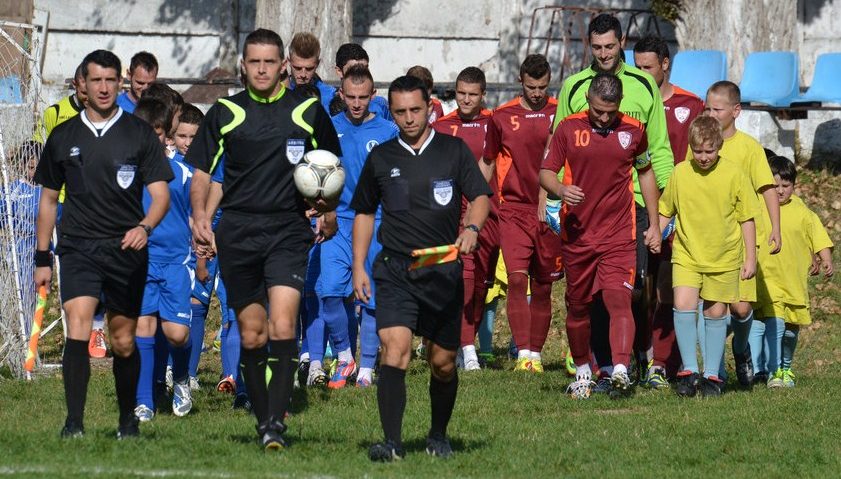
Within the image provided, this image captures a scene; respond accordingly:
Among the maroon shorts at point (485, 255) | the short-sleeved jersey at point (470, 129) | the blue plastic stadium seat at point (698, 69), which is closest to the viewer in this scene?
the maroon shorts at point (485, 255)

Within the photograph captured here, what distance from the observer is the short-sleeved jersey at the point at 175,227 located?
10164 millimetres

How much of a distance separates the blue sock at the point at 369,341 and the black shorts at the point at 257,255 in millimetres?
2998

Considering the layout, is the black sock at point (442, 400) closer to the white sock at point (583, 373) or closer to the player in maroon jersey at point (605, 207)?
the player in maroon jersey at point (605, 207)

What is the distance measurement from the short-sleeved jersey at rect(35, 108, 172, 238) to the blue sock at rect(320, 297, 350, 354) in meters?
3.08

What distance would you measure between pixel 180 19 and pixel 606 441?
49.0 ft

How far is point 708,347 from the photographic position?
11.0 metres

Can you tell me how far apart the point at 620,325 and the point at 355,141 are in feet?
8.37

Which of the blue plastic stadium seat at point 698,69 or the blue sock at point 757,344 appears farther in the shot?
the blue plastic stadium seat at point 698,69

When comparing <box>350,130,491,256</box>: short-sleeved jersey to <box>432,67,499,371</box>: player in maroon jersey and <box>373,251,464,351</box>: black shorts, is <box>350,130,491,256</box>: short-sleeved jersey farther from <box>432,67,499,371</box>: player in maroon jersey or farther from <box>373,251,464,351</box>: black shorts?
<box>432,67,499,371</box>: player in maroon jersey

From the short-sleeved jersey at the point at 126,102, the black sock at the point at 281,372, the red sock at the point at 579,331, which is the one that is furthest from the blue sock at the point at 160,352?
the red sock at the point at 579,331

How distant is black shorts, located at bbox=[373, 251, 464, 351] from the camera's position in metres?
8.22

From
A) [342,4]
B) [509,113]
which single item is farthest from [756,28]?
→ [509,113]

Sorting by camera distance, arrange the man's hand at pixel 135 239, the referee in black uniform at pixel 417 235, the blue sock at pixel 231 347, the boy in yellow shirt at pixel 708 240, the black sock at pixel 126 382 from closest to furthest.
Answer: the referee in black uniform at pixel 417 235 < the man's hand at pixel 135 239 < the black sock at pixel 126 382 < the blue sock at pixel 231 347 < the boy in yellow shirt at pixel 708 240

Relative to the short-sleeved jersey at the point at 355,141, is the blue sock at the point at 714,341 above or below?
below
